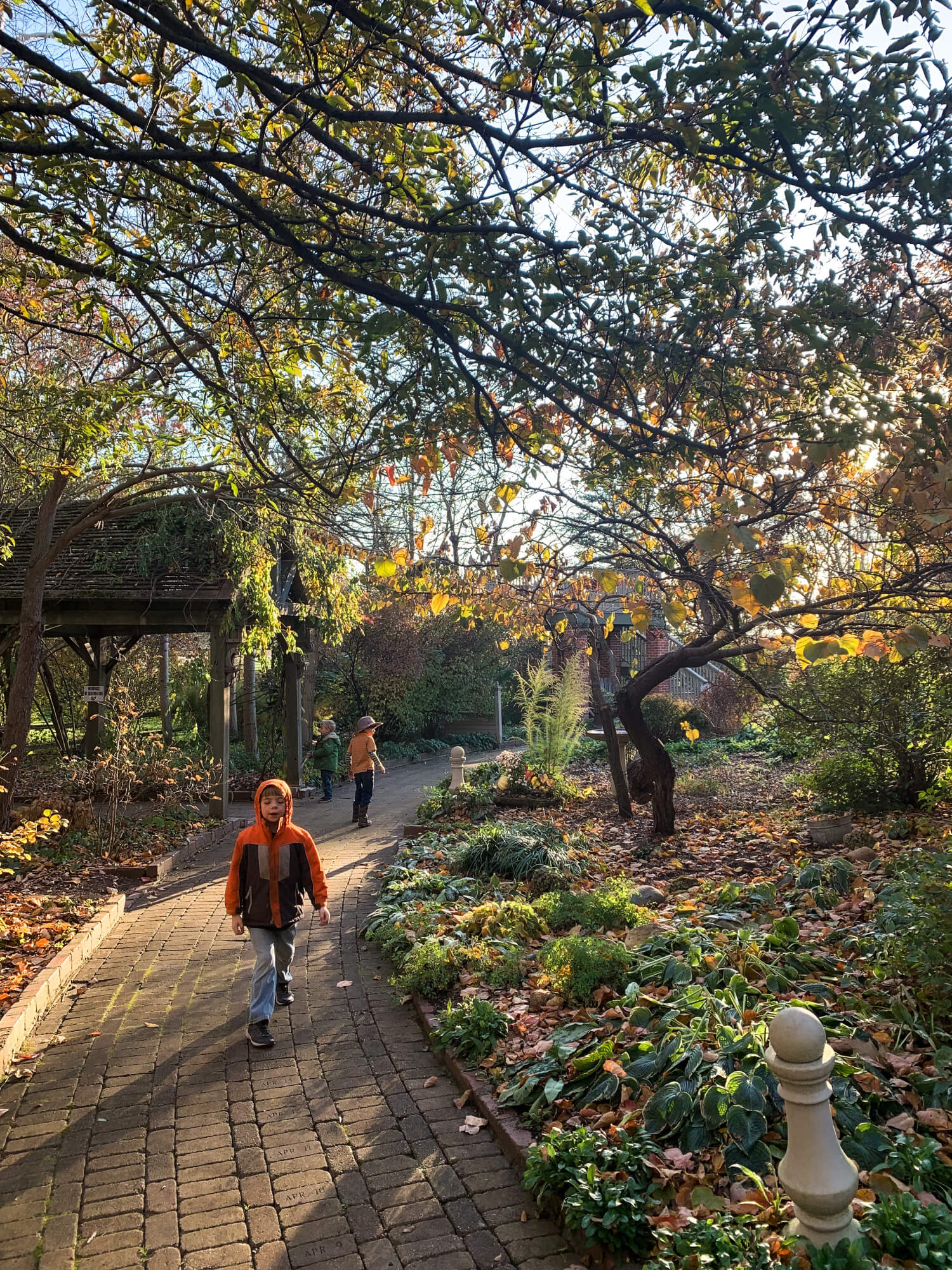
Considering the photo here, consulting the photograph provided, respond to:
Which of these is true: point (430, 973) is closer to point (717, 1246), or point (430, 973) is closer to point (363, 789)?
point (717, 1246)

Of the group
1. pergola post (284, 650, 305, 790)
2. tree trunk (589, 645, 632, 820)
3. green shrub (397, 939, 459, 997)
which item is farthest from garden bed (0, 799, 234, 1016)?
tree trunk (589, 645, 632, 820)

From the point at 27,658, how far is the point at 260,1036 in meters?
6.50

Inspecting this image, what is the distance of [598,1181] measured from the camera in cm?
337

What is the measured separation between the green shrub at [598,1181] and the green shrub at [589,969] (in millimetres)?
1357

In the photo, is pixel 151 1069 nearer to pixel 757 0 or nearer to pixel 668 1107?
pixel 668 1107

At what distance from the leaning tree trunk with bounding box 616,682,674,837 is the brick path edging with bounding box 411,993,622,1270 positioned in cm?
511

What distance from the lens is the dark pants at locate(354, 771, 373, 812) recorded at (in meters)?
13.1

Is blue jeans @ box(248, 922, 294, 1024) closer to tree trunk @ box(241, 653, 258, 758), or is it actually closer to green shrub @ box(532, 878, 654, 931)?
green shrub @ box(532, 878, 654, 931)

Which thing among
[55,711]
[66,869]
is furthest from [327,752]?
[55,711]

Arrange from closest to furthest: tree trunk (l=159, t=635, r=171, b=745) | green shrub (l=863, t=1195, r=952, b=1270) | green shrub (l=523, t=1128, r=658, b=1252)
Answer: green shrub (l=863, t=1195, r=952, b=1270) → green shrub (l=523, t=1128, r=658, b=1252) → tree trunk (l=159, t=635, r=171, b=745)

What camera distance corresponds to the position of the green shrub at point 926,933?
4070 millimetres

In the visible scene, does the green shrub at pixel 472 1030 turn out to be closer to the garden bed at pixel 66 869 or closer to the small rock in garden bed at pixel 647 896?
the small rock in garden bed at pixel 647 896

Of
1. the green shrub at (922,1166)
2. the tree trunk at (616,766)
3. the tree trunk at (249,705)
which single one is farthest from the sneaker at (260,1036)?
the tree trunk at (249,705)

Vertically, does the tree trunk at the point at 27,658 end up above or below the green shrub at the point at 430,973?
above
